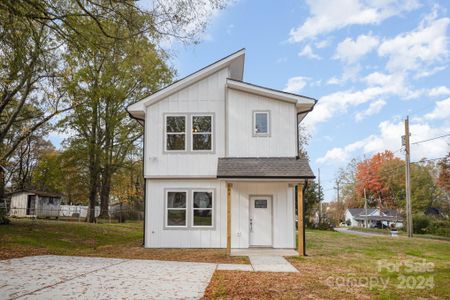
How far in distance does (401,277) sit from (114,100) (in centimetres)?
2516

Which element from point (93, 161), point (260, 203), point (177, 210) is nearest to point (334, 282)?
point (260, 203)

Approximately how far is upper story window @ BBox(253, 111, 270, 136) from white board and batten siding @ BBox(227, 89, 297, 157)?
122 millimetres

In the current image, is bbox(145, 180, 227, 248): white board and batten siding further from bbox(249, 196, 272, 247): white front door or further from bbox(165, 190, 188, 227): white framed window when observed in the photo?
bbox(249, 196, 272, 247): white front door

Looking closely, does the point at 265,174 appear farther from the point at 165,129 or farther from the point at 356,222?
the point at 356,222

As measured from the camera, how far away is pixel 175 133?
16.6m

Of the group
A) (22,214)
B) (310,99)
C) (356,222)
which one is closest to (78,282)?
(310,99)

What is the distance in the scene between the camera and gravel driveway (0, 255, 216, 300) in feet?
24.4

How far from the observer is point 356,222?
74312 millimetres

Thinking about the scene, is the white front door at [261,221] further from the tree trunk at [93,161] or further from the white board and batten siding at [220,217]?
the tree trunk at [93,161]

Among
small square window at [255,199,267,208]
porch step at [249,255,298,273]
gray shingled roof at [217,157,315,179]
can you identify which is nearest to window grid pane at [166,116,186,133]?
gray shingled roof at [217,157,315,179]

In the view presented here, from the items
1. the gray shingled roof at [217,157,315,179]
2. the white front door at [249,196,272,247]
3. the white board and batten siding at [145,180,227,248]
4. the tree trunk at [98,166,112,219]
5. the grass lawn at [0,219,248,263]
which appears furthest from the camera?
the tree trunk at [98,166,112,219]

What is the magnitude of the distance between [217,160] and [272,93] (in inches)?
137

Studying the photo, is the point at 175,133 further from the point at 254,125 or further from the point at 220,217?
the point at 220,217

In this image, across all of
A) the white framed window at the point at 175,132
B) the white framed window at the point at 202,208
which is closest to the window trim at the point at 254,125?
the white framed window at the point at 175,132
